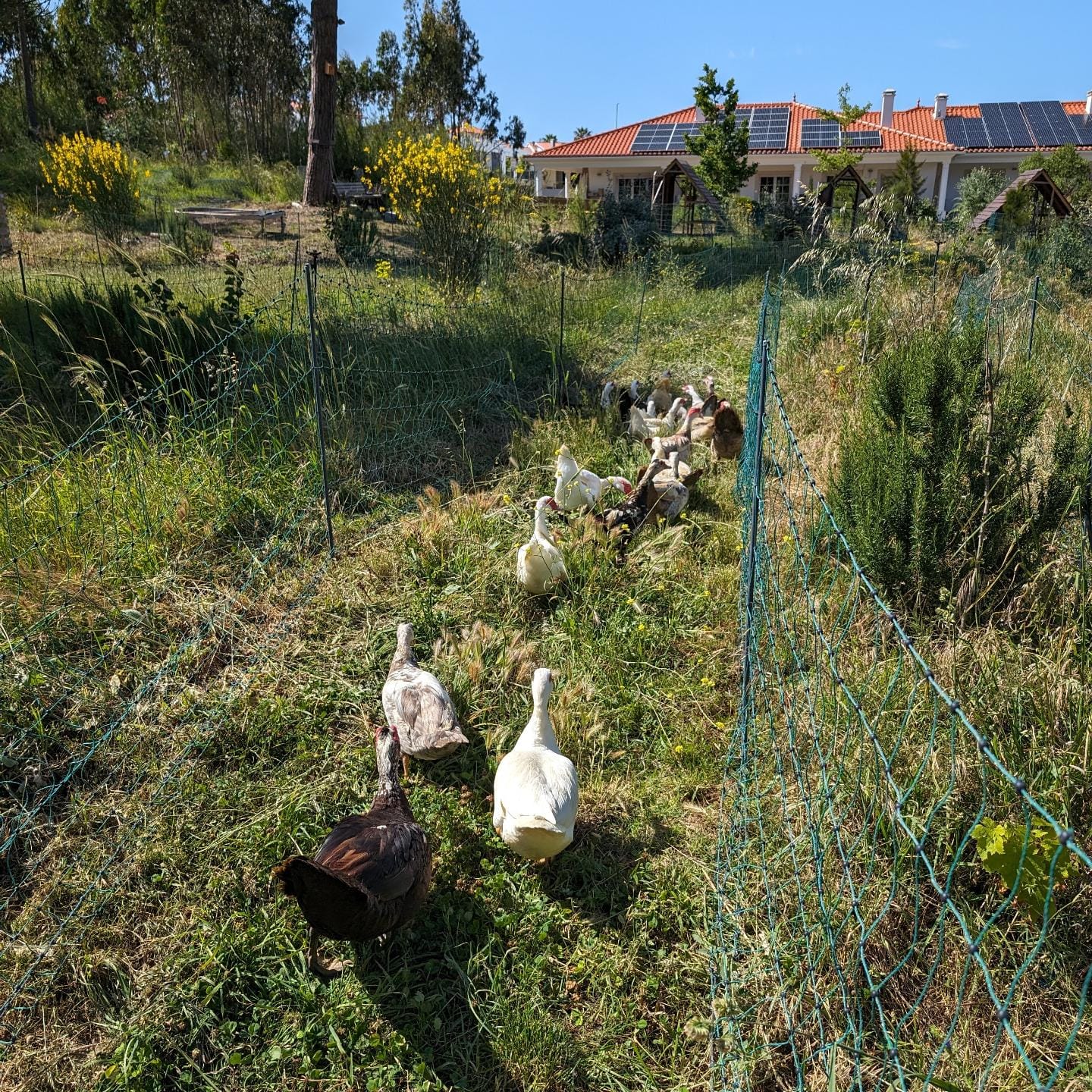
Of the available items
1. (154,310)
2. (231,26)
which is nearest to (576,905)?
(154,310)

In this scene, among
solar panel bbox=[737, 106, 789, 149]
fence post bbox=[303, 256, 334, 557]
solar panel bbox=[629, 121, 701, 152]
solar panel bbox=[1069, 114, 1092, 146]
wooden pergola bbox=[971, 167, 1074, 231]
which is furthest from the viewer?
solar panel bbox=[629, 121, 701, 152]

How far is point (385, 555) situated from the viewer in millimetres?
4555

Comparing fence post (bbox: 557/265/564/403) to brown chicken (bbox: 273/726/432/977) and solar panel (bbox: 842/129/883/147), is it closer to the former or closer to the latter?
brown chicken (bbox: 273/726/432/977)

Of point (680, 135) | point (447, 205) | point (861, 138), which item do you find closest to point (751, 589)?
point (447, 205)

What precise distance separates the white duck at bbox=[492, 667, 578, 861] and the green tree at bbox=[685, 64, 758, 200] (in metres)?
21.2

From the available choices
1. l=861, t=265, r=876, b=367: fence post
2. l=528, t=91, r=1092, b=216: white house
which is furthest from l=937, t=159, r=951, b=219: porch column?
l=861, t=265, r=876, b=367: fence post

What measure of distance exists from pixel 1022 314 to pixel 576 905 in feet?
24.2

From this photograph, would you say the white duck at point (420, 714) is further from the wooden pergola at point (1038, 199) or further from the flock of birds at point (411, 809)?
the wooden pergola at point (1038, 199)

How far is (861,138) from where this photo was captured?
96.2ft

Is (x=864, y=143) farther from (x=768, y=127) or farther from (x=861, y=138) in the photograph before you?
(x=768, y=127)

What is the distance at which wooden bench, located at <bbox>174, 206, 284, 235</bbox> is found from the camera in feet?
41.8

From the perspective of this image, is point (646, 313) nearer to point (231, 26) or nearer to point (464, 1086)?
point (464, 1086)

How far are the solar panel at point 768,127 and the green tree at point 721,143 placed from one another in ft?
32.4

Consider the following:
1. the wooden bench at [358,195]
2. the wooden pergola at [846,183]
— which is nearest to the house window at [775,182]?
the wooden pergola at [846,183]
